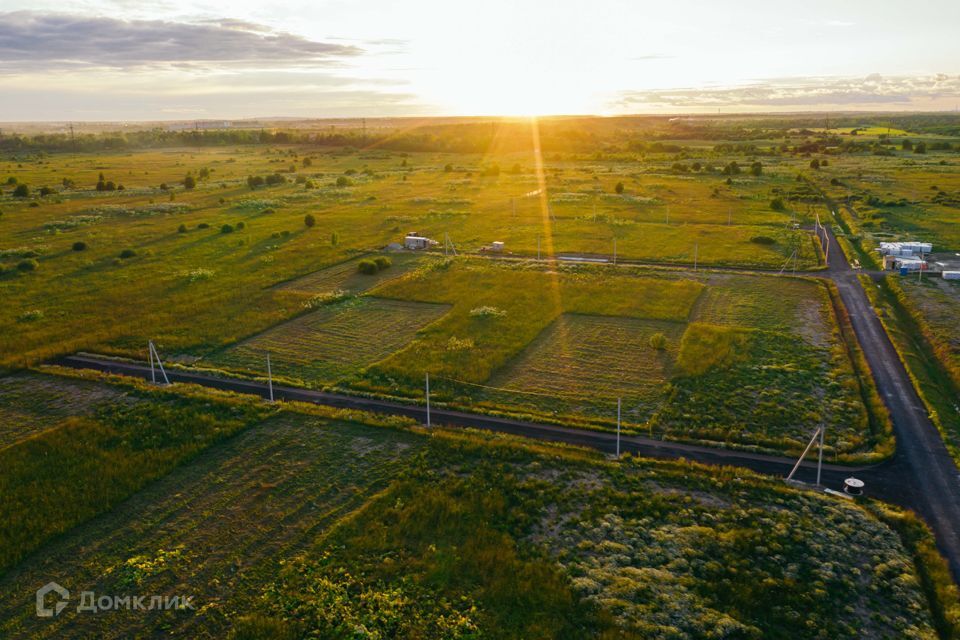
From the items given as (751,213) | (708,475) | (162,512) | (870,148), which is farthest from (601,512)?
(870,148)

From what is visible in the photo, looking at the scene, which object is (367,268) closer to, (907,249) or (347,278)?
(347,278)

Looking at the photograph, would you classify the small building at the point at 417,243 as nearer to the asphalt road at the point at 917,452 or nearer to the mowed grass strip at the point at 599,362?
the mowed grass strip at the point at 599,362

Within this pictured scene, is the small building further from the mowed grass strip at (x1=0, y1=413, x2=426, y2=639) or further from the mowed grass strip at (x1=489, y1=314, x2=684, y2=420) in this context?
the mowed grass strip at (x1=0, y1=413, x2=426, y2=639)

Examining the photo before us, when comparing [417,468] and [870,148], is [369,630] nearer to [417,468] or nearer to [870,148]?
[417,468]

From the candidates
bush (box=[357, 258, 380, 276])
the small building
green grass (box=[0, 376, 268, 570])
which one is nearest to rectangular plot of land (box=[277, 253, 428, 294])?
bush (box=[357, 258, 380, 276])

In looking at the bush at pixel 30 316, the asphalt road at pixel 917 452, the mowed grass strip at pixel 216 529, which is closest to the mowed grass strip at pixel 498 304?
the mowed grass strip at pixel 216 529

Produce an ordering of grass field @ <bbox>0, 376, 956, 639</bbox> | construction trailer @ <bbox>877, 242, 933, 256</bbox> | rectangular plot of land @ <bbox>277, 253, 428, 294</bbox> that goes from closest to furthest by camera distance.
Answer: grass field @ <bbox>0, 376, 956, 639</bbox> → rectangular plot of land @ <bbox>277, 253, 428, 294</bbox> → construction trailer @ <bbox>877, 242, 933, 256</bbox>
